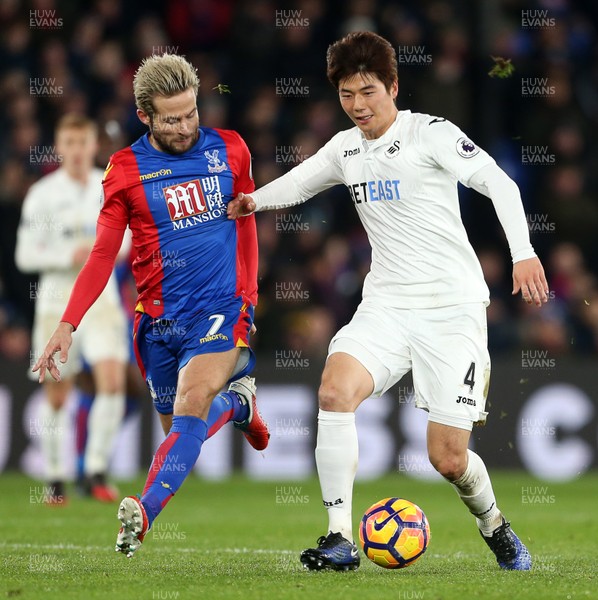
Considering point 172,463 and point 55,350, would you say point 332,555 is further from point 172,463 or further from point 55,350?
point 55,350

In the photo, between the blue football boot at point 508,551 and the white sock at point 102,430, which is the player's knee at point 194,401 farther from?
the white sock at point 102,430

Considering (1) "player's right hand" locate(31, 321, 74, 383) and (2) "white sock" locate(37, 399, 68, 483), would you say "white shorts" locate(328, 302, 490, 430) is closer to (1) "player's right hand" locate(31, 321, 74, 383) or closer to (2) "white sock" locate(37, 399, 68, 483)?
(1) "player's right hand" locate(31, 321, 74, 383)

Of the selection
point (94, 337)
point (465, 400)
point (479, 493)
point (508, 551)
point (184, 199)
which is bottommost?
point (508, 551)

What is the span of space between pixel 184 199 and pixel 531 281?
1.68 meters

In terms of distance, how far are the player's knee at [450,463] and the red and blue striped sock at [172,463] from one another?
1.06m

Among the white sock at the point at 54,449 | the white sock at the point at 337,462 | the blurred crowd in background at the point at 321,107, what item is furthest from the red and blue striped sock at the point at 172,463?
the blurred crowd in background at the point at 321,107

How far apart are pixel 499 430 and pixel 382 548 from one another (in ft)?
21.8

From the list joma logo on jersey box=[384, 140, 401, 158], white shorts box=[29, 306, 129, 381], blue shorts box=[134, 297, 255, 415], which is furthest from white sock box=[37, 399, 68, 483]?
joma logo on jersey box=[384, 140, 401, 158]

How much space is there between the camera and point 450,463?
19.2ft

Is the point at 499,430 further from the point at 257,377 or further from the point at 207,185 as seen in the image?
the point at 207,185

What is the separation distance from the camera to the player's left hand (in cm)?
546

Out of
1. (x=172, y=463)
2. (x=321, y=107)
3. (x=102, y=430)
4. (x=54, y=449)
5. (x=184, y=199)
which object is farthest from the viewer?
(x=321, y=107)

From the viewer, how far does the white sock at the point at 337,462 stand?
587 cm

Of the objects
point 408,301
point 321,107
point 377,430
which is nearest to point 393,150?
point 408,301
